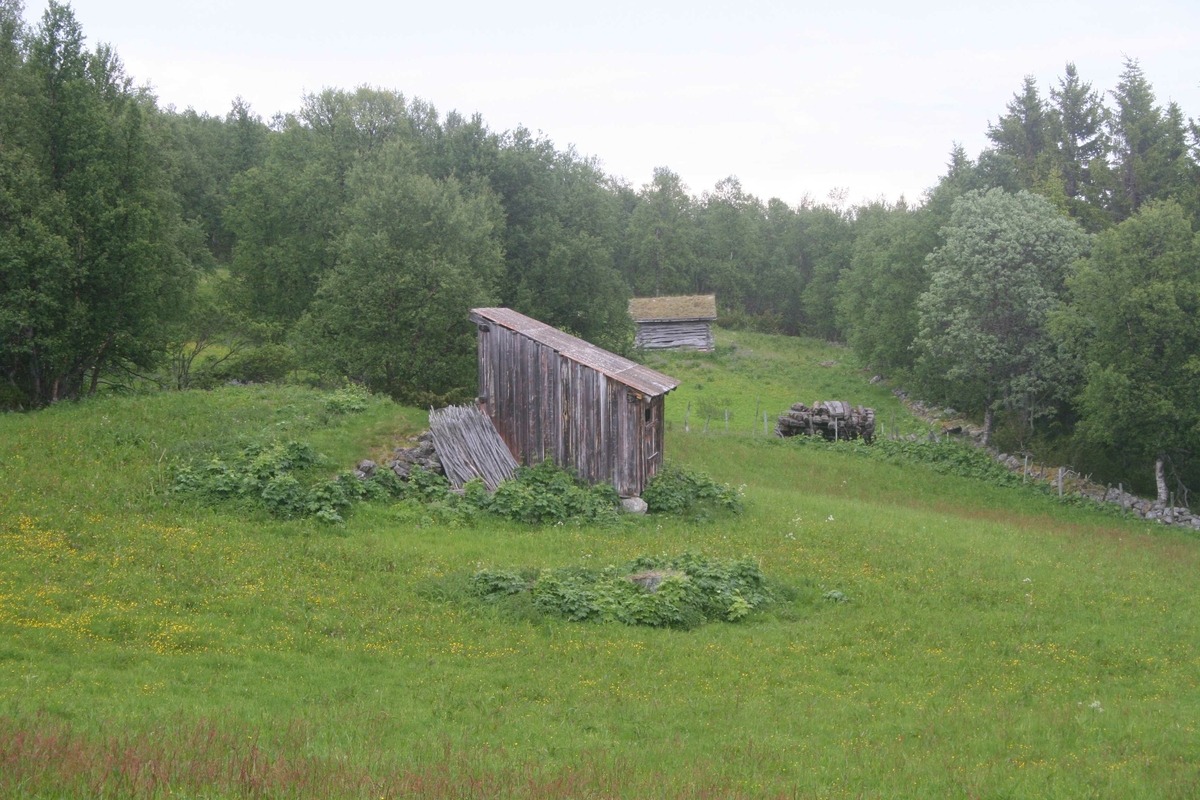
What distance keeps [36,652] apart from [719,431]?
95.2 feet

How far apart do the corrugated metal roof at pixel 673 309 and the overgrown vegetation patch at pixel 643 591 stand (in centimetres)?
4559

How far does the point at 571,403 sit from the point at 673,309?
134ft

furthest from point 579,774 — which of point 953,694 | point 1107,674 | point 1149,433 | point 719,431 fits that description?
→ point 719,431

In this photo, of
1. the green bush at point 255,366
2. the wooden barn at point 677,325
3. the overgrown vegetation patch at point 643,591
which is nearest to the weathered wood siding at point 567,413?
the overgrown vegetation patch at point 643,591

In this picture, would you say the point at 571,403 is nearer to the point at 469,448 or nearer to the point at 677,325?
the point at 469,448

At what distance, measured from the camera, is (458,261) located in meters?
32.8

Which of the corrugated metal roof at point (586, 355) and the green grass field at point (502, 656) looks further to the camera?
the corrugated metal roof at point (586, 355)

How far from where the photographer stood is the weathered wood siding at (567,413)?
22.4 m

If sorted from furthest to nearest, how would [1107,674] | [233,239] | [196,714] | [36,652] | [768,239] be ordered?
[768,239], [233,239], [1107,674], [36,652], [196,714]

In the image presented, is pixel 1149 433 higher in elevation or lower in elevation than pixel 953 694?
higher

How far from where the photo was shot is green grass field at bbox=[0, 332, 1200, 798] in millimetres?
8547

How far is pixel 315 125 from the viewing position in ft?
161

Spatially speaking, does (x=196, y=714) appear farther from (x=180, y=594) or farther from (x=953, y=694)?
(x=953, y=694)

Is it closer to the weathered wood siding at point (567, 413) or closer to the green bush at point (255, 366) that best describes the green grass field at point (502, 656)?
the weathered wood siding at point (567, 413)
